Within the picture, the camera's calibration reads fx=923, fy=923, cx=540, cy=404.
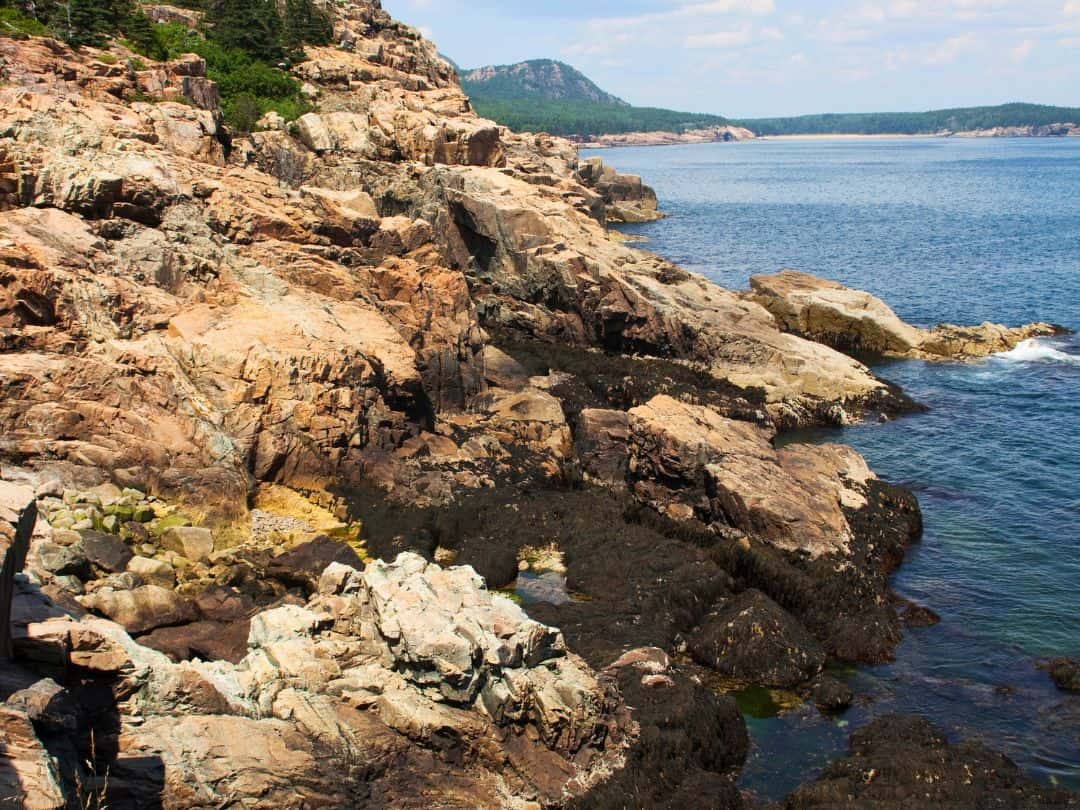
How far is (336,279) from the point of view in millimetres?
31234

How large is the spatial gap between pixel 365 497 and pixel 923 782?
15.6 m

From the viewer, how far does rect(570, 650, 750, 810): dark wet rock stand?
49.6 ft

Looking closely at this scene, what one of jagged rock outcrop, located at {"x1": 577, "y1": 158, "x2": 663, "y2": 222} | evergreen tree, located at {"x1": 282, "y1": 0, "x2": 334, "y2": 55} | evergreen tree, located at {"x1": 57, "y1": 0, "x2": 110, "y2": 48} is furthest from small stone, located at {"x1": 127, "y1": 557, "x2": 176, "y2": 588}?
jagged rock outcrop, located at {"x1": 577, "y1": 158, "x2": 663, "y2": 222}

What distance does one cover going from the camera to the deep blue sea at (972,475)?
61.9 feet

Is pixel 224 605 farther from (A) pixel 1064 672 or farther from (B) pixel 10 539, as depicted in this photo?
(A) pixel 1064 672

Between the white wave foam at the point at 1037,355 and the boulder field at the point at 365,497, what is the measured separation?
37.8 feet

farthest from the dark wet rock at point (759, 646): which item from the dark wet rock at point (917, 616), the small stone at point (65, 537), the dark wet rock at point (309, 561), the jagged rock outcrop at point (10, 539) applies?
the jagged rock outcrop at point (10, 539)

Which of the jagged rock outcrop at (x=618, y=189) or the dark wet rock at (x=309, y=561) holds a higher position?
the jagged rock outcrop at (x=618, y=189)

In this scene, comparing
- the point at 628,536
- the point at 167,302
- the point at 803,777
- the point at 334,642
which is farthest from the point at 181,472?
the point at 803,777

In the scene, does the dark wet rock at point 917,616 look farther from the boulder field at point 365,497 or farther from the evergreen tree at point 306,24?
the evergreen tree at point 306,24

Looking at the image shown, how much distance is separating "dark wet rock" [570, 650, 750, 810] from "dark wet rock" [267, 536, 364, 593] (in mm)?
7075

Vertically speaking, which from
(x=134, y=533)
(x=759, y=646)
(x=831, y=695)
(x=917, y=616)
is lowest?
(x=917, y=616)

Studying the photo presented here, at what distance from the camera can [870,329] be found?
5162cm

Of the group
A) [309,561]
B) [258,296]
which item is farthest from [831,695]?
[258,296]
